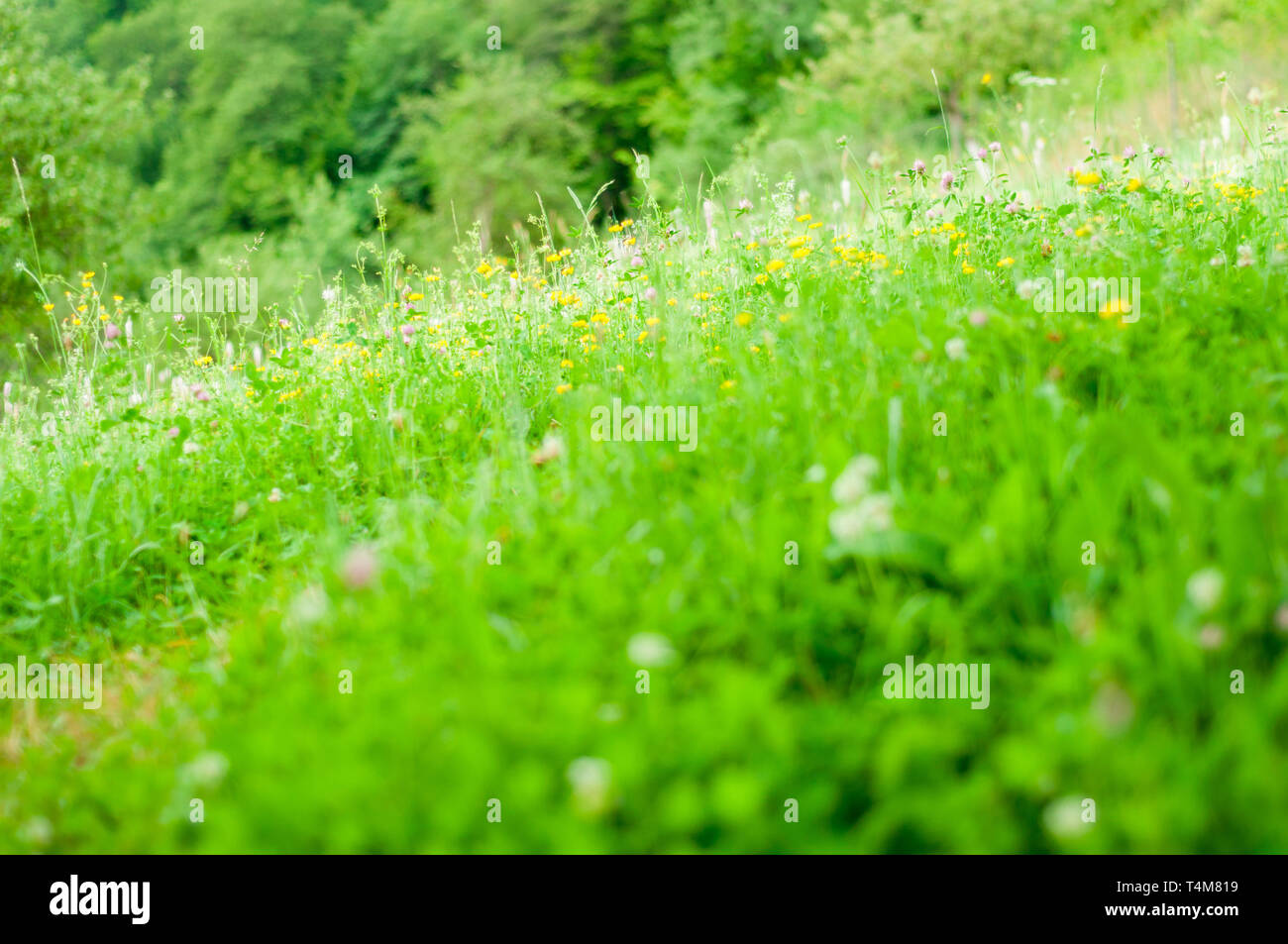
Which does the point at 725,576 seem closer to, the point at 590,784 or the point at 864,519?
the point at 864,519

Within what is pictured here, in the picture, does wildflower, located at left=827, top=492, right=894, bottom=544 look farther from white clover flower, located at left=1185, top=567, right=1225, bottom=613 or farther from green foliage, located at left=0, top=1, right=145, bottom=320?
green foliage, located at left=0, top=1, right=145, bottom=320

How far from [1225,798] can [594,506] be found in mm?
1461

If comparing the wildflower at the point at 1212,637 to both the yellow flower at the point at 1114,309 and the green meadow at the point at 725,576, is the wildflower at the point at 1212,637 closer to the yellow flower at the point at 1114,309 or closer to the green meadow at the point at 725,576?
the green meadow at the point at 725,576

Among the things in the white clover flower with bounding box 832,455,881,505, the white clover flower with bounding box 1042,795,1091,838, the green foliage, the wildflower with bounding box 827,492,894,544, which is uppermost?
the green foliage

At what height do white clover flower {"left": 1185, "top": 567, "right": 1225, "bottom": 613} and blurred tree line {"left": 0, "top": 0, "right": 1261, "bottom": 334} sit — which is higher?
blurred tree line {"left": 0, "top": 0, "right": 1261, "bottom": 334}

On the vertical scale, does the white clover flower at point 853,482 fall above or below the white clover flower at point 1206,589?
above

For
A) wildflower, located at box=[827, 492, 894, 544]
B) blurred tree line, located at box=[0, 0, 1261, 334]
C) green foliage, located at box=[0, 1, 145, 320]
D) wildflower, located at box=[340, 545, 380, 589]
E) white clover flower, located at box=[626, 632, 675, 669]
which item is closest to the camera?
white clover flower, located at box=[626, 632, 675, 669]

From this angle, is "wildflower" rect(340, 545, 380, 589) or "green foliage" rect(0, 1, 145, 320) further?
"green foliage" rect(0, 1, 145, 320)

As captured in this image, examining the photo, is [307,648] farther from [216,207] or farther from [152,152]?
[152,152]

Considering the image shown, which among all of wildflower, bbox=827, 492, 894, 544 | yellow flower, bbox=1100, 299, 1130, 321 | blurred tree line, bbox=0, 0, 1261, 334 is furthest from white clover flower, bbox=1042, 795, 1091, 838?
blurred tree line, bbox=0, 0, 1261, 334

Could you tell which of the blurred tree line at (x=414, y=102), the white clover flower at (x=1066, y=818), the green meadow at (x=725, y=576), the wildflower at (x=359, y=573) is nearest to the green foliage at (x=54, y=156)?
the blurred tree line at (x=414, y=102)

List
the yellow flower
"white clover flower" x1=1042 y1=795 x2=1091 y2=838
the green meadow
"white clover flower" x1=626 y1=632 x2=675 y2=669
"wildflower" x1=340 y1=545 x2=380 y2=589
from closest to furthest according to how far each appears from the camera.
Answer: "white clover flower" x1=1042 y1=795 x2=1091 y2=838
the green meadow
"white clover flower" x1=626 y1=632 x2=675 y2=669
"wildflower" x1=340 y1=545 x2=380 y2=589
the yellow flower

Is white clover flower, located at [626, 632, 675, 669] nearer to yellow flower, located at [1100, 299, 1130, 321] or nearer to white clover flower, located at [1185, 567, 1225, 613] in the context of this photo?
white clover flower, located at [1185, 567, 1225, 613]
